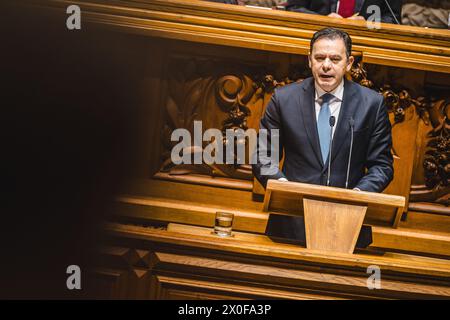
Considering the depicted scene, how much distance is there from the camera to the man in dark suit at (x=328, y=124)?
8.44ft

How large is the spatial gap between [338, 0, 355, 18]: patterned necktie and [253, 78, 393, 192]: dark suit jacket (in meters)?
0.88

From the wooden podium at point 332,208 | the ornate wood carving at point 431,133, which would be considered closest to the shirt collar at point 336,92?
the wooden podium at point 332,208

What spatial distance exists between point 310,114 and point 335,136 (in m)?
0.11

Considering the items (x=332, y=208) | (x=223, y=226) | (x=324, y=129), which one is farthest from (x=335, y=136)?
(x=223, y=226)

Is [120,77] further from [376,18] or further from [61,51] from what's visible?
[376,18]

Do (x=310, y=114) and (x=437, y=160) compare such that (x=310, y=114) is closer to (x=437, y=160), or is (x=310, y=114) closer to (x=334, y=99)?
(x=334, y=99)

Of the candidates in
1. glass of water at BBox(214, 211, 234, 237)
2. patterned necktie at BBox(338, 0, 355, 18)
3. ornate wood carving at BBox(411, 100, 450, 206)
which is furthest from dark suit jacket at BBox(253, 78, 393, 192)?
patterned necktie at BBox(338, 0, 355, 18)

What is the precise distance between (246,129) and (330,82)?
0.81m

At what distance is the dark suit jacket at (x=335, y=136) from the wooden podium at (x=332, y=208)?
0.36 metres

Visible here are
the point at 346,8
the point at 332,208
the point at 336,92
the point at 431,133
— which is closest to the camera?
the point at 332,208

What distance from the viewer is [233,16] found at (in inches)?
129

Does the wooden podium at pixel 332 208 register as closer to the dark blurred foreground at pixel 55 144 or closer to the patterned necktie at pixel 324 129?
the patterned necktie at pixel 324 129

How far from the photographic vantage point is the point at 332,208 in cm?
219
